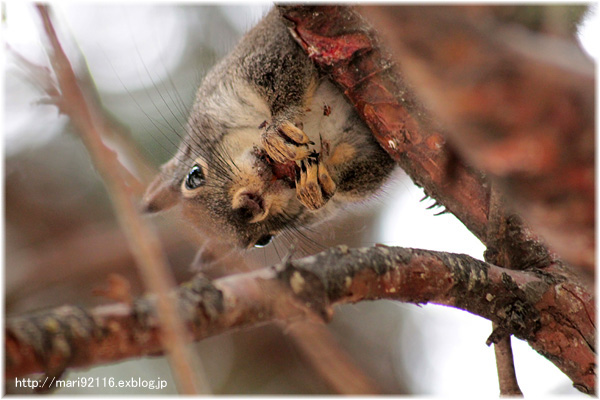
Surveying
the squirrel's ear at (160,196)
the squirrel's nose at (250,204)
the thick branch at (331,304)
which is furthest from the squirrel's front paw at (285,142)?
the thick branch at (331,304)

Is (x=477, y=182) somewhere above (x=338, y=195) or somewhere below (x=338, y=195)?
below

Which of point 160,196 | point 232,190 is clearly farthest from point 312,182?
point 160,196

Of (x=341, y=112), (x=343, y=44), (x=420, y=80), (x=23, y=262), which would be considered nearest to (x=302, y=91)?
(x=341, y=112)

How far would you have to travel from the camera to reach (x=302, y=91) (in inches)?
89.0

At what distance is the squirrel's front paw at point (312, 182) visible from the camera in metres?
2.19

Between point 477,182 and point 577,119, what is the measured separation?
1.21 meters

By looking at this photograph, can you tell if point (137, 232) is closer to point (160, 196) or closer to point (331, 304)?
point (331, 304)

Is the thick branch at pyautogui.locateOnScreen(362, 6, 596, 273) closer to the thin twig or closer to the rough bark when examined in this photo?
the rough bark

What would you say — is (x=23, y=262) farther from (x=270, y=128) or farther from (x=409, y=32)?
(x=409, y=32)

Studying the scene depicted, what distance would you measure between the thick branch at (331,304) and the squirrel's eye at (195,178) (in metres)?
1.36

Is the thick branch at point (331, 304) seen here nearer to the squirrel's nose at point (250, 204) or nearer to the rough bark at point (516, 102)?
the rough bark at point (516, 102)

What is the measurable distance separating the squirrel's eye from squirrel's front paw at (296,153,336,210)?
0.53 m

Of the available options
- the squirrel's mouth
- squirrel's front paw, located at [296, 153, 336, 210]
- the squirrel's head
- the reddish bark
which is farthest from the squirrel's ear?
the reddish bark

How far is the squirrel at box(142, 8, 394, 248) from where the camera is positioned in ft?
7.35
